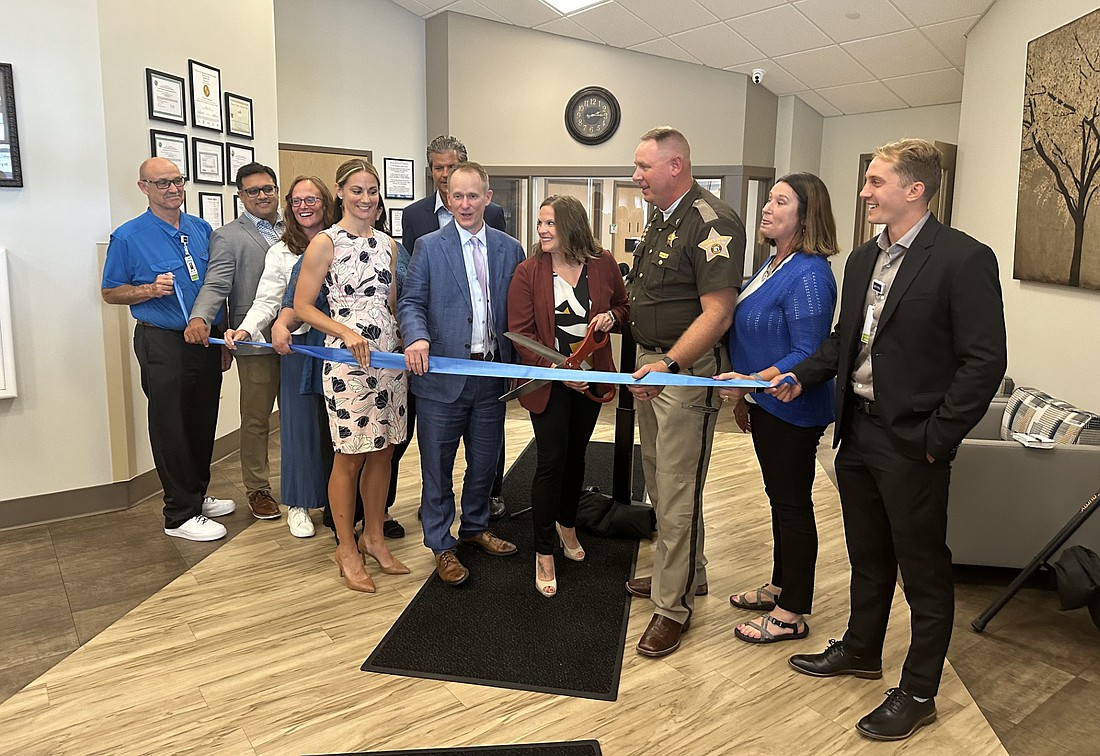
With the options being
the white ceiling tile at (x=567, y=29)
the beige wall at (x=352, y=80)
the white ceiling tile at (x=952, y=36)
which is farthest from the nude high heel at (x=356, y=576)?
the white ceiling tile at (x=567, y=29)

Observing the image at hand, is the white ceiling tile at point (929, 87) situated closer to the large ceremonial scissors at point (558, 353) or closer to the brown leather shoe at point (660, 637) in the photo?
the large ceremonial scissors at point (558, 353)

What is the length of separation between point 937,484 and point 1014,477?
1307 millimetres

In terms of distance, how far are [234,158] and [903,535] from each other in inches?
188

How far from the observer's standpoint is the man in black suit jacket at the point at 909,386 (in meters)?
2.11

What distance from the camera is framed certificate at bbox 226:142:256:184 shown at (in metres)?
5.31

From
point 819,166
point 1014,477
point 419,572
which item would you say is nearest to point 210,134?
point 419,572

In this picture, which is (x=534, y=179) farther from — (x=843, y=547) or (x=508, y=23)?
(x=843, y=547)

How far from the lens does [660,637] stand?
285 cm

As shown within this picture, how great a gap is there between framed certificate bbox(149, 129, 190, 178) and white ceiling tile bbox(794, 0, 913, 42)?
4.46 metres

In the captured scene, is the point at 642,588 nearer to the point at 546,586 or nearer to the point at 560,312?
the point at 546,586

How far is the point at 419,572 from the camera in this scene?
3516mm

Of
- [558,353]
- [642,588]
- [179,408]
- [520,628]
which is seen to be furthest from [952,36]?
[179,408]

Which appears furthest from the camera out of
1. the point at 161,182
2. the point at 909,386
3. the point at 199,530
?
the point at 199,530

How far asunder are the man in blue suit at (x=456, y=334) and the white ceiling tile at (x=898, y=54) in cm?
461
